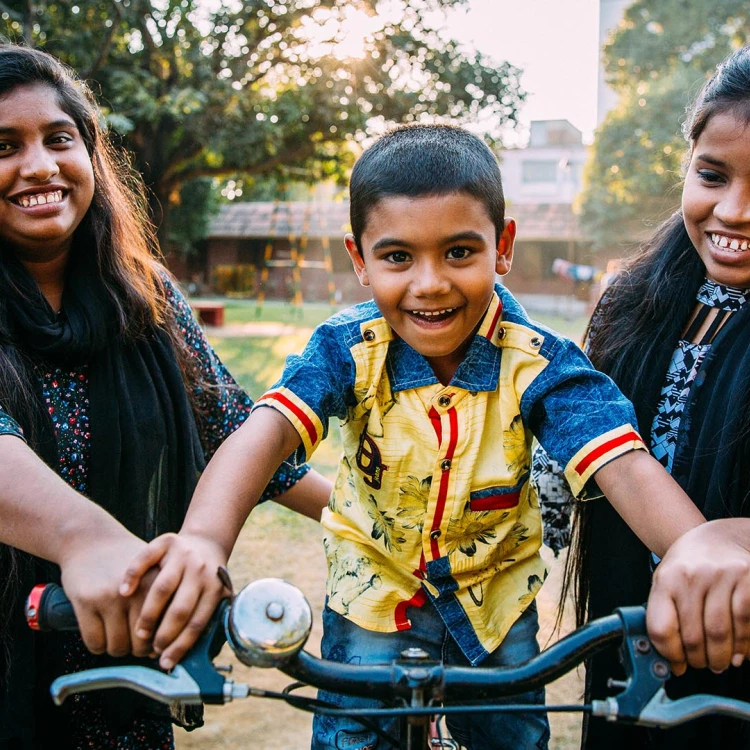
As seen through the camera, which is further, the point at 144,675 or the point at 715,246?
the point at 715,246

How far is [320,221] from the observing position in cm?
2716

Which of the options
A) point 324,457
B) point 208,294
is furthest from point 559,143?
point 324,457

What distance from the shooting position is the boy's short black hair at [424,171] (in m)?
1.76

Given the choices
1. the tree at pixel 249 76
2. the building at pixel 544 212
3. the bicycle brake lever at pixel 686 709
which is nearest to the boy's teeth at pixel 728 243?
the bicycle brake lever at pixel 686 709

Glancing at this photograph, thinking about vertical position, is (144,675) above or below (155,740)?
above

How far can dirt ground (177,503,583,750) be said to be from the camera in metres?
3.34

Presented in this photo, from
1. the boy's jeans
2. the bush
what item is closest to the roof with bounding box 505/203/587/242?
the bush

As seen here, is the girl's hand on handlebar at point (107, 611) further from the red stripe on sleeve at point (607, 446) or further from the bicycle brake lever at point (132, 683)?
the red stripe on sleeve at point (607, 446)

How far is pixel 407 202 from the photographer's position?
1746 millimetres

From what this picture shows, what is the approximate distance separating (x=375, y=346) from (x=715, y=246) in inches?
32.8

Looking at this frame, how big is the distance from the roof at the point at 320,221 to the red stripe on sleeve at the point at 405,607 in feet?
84.0

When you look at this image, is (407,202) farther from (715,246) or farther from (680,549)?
(680,549)

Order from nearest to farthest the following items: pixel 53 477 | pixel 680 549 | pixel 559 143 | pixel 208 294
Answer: pixel 680 549
pixel 53 477
pixel 208 294
pixel 559 143

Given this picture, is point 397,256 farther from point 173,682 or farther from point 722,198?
point 173,682
